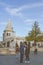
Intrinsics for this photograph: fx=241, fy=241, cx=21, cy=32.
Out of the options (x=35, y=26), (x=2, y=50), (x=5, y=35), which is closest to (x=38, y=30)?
(x=35, y=26)

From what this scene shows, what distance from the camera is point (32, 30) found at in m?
90.4

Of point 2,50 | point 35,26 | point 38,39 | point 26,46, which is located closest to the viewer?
point 26,46

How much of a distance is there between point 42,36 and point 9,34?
66929 mm

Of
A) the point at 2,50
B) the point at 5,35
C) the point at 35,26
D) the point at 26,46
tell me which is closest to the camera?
the point at 26,46

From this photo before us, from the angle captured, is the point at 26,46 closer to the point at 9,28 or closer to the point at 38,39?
the point at 38,39

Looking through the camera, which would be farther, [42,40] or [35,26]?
[42,40]

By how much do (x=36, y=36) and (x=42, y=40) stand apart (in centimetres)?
831

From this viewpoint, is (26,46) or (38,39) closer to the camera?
(26,46)

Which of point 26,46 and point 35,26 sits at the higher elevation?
point 35,26

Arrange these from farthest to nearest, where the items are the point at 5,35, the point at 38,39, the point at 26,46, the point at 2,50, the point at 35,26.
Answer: the point at 5,35
the point at 38,39
the point at 35,26
the point at 2,50
the point at 26,46

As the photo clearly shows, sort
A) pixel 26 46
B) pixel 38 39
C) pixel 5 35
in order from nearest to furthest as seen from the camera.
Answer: pixel 26 46 → pixel 38 39 → pixel 5 35

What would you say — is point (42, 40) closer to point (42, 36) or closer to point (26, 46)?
point (42, 36)

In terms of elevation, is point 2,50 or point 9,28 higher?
point 9,28

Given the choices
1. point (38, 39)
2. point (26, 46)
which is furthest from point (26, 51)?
point (38, 39)
